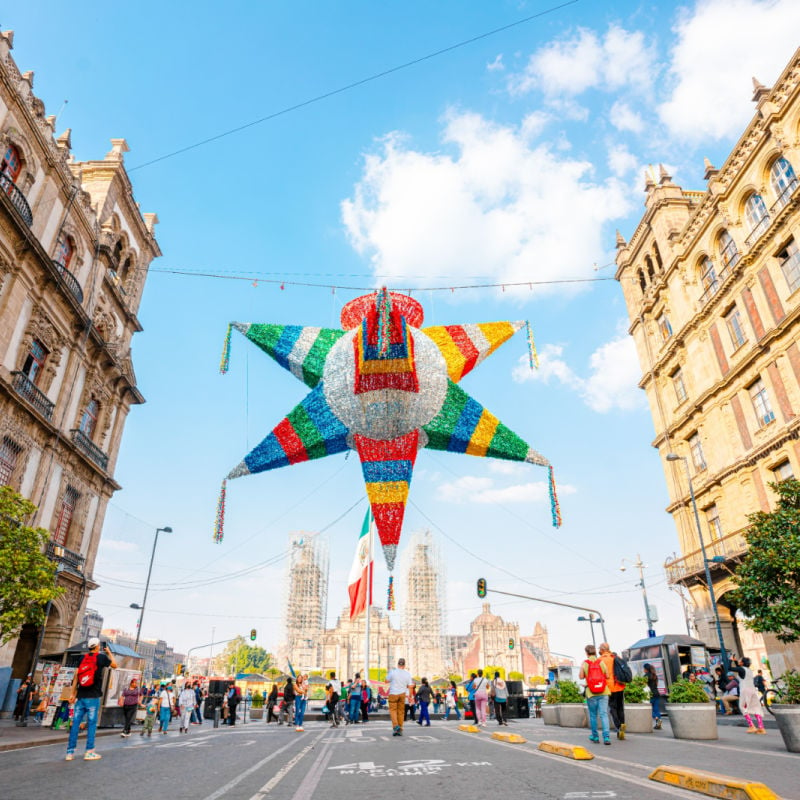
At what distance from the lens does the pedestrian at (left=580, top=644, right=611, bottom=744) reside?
9180mm

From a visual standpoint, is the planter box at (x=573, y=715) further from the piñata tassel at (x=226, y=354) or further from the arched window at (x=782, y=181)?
the arched window at (x=782, y=181)

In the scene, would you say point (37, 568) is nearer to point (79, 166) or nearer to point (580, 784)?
point (580, 784)

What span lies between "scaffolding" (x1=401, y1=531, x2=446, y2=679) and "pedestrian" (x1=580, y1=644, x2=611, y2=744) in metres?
109

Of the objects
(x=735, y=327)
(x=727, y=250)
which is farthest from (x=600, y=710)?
(x=727, y=250)

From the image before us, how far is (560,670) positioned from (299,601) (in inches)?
3656

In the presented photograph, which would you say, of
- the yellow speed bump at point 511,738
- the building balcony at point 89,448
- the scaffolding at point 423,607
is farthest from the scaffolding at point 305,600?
the yellow speed bump at point 511,738

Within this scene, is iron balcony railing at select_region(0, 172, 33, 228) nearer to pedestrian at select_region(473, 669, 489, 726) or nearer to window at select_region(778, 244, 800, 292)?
pedestrian at select_region(473, 669, 489, 726)

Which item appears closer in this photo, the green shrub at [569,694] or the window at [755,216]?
the green shrub at [569,694]

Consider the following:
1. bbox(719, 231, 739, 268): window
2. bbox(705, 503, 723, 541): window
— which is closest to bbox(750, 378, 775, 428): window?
bbox(705, 503, 723, 541): window

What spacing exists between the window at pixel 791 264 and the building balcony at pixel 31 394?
27.4 m

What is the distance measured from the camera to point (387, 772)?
20.4ft

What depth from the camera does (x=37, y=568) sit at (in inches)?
568

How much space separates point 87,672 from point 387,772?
200 inches

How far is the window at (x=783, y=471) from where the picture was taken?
864 inches
